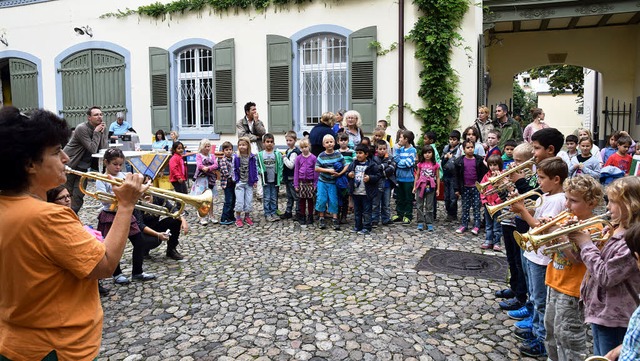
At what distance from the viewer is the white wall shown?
1112cm

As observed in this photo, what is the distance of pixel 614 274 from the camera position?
2490 millimetres

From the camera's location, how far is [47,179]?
2.01 meters

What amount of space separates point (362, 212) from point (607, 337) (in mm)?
5121

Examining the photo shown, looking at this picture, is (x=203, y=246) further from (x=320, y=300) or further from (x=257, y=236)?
(x=320, y=300)

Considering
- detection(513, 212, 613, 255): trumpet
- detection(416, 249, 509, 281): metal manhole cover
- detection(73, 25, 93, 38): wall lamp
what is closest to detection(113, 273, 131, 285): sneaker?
detection(416, 249, 509, 281): metal manhole cover

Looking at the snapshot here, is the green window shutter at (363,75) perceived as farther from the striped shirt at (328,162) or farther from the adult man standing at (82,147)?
the adult man standing at (82,147)

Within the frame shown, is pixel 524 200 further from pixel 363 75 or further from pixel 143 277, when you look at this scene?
pixel 363 75

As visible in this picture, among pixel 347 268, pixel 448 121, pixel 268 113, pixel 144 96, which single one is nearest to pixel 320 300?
pixel 347 268

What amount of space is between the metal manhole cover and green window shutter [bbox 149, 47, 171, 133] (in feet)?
29.5

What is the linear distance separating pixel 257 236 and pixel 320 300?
9.07 ft

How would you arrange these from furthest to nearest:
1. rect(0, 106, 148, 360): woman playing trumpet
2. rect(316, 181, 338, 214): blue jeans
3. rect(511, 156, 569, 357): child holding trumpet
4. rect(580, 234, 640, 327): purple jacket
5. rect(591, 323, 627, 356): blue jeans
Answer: rect(316, 181, 338, 214): blue jeans → rect(511, 156, 569, 357): child holding trumpet → rect(591, 323, 627, 356): blue jeans → rect(580, 234, 640, 327): purple jacket → rect(0, 106, 148, 360): woman playing trumpet

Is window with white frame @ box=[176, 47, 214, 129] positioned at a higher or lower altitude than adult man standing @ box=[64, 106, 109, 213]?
higher

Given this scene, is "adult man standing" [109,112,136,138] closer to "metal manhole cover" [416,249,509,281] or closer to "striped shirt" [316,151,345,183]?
"striped shirt" [316,151,345,183]

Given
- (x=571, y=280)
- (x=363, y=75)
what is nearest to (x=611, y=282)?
(x=571, y=280)
